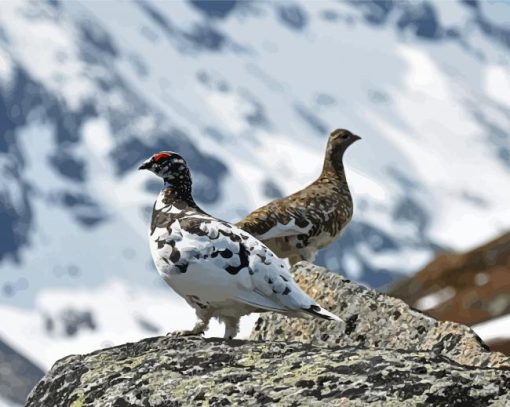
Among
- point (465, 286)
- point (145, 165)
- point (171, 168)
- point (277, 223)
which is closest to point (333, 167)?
point (277, 223)

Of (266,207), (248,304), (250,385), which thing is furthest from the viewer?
(266,207)

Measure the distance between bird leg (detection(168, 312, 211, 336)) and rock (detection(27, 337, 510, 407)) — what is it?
454mm

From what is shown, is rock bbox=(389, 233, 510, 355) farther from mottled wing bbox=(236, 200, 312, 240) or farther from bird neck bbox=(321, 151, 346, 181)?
mottled wing bbox=(236, 200, 312, 240)

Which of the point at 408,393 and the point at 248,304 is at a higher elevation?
the point at 248,304

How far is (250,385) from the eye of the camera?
8.63 m

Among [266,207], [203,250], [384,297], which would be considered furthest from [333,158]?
[203,250]

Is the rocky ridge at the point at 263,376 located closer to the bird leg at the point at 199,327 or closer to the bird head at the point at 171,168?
the bird leg at the point at 199,327

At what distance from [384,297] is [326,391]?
407 centimetres

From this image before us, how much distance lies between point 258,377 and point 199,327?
1860 mm

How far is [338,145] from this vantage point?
1845 centimetres

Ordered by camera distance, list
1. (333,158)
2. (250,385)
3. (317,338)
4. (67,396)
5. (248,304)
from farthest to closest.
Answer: (333,158) < (317,338) < (248,304) < (67,396) < (250,385)

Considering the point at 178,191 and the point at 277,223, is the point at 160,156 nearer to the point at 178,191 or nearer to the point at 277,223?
the point at 178,191

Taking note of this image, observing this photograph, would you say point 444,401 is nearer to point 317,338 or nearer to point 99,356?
point 99,356

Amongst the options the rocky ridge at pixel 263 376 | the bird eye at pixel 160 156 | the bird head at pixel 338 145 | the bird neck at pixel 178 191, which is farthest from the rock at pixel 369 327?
the bird head at pixel 338 145
